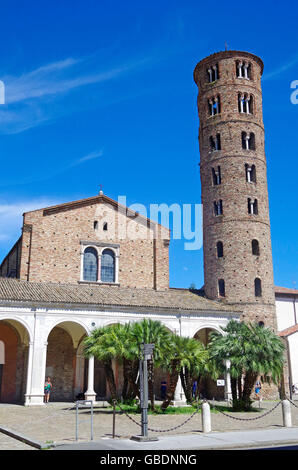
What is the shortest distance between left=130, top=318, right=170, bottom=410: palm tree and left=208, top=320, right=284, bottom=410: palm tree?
3.33 metres

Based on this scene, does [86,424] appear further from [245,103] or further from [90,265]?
[245,103]

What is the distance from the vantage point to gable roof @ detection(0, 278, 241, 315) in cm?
2764

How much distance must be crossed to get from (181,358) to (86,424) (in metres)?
6.19

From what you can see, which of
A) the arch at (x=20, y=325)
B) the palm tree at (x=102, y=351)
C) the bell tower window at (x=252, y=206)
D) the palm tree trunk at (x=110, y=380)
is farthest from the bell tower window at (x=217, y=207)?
the palm tree trunk at (x=110, y=380)

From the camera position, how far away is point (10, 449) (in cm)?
1172

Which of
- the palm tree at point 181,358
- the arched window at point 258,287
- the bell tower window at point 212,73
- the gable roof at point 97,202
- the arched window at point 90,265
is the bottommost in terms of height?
the palm tree at point 181,358

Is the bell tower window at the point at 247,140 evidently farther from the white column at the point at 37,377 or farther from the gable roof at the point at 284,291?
the white column at the point at 37,377

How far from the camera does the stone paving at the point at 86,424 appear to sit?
45.9 ft

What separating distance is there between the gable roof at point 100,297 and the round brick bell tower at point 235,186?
81.2 inches

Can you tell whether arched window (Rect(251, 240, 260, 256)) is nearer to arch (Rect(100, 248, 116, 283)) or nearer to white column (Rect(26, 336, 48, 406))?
arch (Rect(100, 248, 116, 283))

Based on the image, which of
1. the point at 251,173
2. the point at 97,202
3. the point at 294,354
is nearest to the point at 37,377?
the point at 97,202

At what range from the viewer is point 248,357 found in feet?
76.2

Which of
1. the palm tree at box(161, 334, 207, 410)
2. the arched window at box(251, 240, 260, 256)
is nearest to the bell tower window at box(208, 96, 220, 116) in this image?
the arched window at box(251, 240, 260, 256)

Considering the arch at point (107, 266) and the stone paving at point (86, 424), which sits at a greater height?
the arch at point (107, 266)
